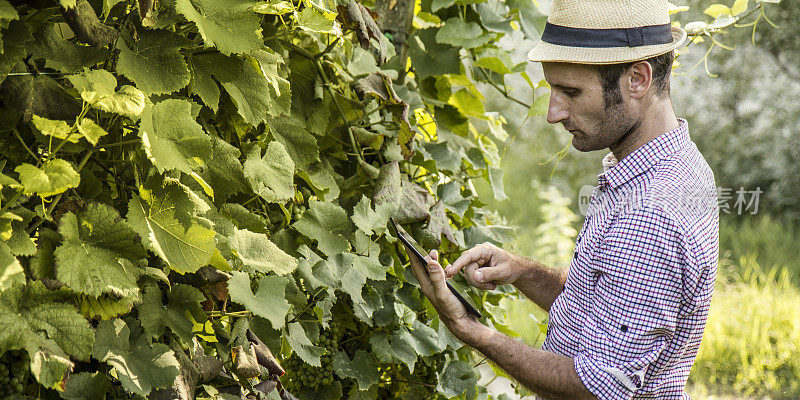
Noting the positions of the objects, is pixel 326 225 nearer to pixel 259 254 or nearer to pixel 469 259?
pixel 259 254

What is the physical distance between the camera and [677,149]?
1.57m

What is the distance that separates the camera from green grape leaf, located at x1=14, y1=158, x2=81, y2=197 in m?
0.89

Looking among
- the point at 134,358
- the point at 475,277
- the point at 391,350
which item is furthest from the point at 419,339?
the point at 134,358

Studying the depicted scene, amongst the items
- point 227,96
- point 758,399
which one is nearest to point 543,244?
point 758,399

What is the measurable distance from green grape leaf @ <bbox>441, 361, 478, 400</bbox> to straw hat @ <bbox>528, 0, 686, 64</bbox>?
74 centimetres

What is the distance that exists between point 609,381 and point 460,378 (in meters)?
0.45

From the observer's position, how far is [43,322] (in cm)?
94

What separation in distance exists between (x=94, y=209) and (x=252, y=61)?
0.39 meters

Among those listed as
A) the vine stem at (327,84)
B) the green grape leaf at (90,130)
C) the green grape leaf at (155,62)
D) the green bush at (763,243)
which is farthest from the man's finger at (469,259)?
the green bush at (763,243)

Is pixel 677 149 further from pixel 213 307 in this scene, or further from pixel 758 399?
pixel 758 399

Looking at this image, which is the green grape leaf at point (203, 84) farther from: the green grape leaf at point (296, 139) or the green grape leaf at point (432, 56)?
the green grape leaf at point (432, 56)

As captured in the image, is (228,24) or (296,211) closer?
(228,24)

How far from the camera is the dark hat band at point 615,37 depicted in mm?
1566

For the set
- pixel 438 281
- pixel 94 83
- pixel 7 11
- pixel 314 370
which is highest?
pixel 7 11
